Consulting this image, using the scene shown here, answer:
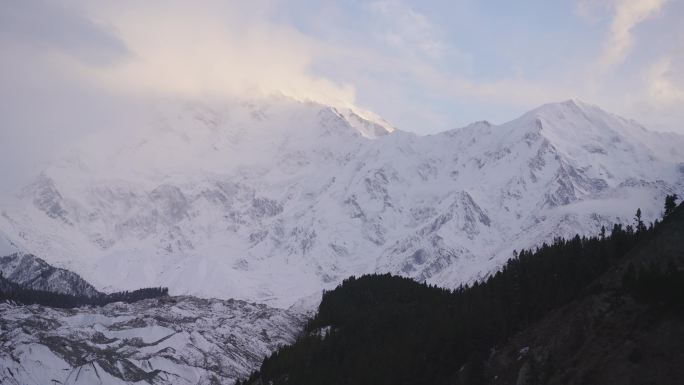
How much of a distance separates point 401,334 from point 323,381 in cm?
1811

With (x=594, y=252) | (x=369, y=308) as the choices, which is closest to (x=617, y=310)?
(x=594, y=252)

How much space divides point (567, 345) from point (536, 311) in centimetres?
2601

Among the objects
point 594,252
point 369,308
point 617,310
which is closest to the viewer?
point 617,310

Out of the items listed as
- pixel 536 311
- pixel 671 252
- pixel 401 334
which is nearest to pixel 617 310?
pixel 671 252

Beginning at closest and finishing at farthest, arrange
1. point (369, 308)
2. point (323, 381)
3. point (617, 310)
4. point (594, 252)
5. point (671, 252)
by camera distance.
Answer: point (617, 310) < point (671, 252) < point (594, 252) < point (323, 381) < point (369, 308)

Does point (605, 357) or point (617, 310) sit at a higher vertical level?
point (617, 310)

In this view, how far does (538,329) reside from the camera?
98688mm

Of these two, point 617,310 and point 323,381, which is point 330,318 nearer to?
point 323,381

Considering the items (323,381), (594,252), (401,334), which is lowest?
(323,381)

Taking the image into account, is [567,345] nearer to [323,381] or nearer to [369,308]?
[323,381]

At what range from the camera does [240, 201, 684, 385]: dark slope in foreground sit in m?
72.9

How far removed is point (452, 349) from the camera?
4636 inches

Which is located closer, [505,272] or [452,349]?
[452,349]

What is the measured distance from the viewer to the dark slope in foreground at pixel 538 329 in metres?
72.9
